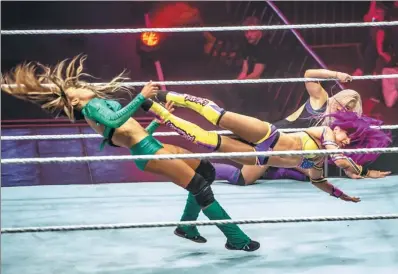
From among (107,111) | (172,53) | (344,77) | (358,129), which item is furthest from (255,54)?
(107,111)

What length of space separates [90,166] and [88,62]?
468 mm

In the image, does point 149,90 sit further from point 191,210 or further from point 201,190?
point 191,210

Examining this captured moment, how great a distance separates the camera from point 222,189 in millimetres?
2582

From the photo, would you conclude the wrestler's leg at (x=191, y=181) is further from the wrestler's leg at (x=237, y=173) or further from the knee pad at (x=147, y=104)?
the wrestler's leg at (x=237, y=173)

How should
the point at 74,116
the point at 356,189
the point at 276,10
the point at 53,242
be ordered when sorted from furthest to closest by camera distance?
the point at 276,10 < the point at 356,189 < the point at 53,242 < the point at 74,116

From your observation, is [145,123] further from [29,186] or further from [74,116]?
[74,116]

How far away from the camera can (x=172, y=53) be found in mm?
2684

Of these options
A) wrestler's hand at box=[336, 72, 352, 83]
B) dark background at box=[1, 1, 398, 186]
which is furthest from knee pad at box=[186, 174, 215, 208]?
dark background at box=[1, 1, 398, 186]

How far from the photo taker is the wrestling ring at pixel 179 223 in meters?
1.80

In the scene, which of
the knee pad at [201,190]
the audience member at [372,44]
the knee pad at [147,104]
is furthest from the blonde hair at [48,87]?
the audience member at [372,44]

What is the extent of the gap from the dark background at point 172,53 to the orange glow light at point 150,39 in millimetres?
31

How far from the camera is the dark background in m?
2.64

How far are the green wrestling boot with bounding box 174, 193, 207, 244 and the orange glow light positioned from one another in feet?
3.16

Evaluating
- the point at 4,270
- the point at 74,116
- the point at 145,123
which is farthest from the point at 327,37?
the point at 4,270
